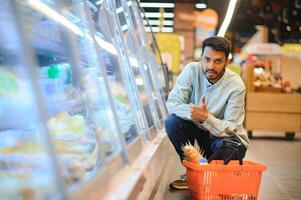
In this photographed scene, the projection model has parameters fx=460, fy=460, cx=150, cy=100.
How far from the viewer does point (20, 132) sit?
1.96 m

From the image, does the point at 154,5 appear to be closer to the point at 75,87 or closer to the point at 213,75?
the point at 213,75

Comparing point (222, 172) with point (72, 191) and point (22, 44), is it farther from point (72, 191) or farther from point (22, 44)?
point (22, 44)

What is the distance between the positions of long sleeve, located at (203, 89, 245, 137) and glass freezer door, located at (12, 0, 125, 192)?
943mm

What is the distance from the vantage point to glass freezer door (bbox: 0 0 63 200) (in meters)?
1.25

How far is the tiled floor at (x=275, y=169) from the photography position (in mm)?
3623

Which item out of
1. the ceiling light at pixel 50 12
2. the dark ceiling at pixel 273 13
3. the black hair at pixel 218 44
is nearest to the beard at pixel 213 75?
the black hair at pixel 218 44

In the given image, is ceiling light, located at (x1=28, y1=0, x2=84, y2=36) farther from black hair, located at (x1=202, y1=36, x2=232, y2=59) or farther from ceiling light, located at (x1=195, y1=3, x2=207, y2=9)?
ceiling light, located at (x1=195, y1=3, x2=207, y2=9)

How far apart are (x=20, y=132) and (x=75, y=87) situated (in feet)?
1.59

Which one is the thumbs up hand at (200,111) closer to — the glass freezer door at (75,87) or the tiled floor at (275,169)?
the tiled floor at (275,169)

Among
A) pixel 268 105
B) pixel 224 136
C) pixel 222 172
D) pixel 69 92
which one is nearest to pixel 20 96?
pixel 69 92

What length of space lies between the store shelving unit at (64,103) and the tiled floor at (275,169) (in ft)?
3.54

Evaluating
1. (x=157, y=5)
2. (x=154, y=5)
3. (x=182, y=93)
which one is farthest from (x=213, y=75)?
(x=157, y=5)

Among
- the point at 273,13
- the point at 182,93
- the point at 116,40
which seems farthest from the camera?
the point at 273,13

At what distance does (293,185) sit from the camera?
13.4 ft
